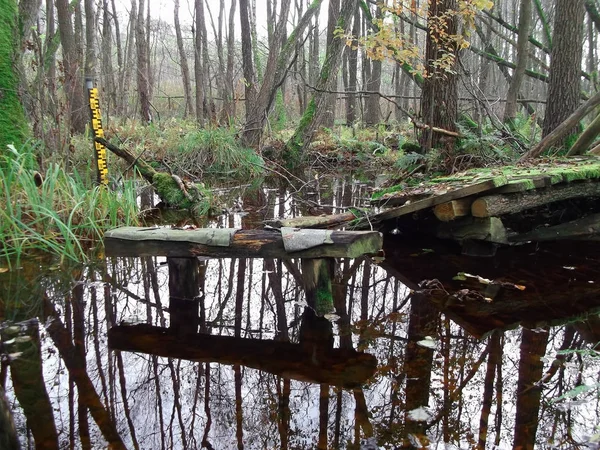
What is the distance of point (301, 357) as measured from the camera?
3707mm

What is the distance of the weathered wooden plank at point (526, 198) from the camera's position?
17.9 feet

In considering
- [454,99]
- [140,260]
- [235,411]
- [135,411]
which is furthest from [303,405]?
[454,99]

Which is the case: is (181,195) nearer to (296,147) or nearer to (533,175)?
(296,147)

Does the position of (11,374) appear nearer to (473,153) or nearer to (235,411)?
(235,411)

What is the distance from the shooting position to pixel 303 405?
122 inches

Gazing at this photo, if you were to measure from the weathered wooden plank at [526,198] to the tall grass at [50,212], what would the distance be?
399cm

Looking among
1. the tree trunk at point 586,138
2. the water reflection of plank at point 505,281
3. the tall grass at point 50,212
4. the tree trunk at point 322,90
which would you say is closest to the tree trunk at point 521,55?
the tree trunk at point 322,90

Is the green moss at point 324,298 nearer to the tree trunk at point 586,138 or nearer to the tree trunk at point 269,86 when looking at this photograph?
the tree trunk at point 586,138

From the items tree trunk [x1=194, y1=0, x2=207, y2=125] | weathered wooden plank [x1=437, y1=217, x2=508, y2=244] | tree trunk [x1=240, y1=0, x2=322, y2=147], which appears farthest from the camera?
tree trunk [x1=194, y1=0, x2=207, y2=125]

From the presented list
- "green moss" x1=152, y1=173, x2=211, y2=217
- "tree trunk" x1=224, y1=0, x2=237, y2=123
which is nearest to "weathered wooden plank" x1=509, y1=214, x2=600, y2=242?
"green moss" x1=152, y1=173, x2=211, y2=217

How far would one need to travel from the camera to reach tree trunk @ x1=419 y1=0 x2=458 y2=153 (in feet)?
28.3

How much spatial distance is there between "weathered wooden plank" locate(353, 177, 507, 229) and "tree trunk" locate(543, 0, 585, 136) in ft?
14.2

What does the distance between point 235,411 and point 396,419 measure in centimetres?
95

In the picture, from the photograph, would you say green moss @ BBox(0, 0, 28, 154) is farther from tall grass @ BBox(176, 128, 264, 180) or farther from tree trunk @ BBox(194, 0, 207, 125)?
tree trunk @ BBox(194, 0, 207, 125)
